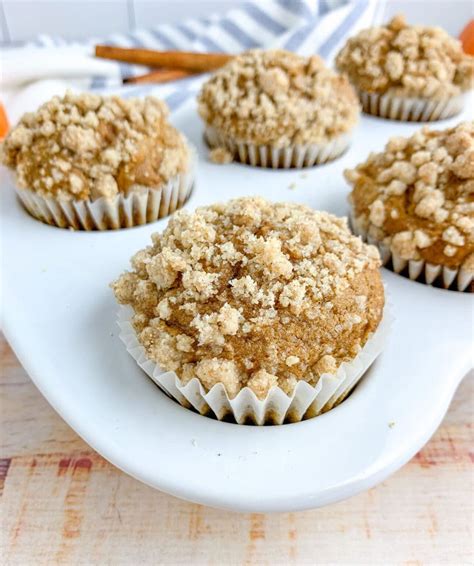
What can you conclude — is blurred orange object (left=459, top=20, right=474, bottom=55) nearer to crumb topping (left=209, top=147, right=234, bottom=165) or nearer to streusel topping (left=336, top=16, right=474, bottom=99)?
streusel topping (left=336, top=16, right=474, bottom=99)

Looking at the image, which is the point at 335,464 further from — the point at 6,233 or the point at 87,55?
the point at 87,55

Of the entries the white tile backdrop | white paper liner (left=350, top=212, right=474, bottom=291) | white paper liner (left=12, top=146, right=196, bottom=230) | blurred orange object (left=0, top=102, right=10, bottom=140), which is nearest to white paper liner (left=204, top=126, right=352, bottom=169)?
white paper liner (left=12, top=146, right=196, bottom=230)

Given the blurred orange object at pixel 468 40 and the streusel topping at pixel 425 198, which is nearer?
the streusel topping at pixel 425 198

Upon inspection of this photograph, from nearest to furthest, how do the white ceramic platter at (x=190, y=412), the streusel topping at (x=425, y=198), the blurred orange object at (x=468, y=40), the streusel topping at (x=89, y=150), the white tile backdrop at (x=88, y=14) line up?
the white ceramic platter at (x=190, y=412)
the streusel topping at (x=425, y=198)
the streusel topping at (x=89, y=150)
the blurred orange object at (x=468, y=40)
the white tile backdrop at (x=88, y=14)

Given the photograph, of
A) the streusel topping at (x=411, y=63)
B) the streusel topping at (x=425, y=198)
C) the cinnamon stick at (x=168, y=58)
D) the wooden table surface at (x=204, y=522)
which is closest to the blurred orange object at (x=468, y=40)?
the streusel topping at (x=411, y=63)

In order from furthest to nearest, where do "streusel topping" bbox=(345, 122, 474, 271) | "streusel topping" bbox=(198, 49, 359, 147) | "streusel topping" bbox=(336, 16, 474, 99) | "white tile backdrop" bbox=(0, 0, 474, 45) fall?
"white tile backdrop" bbox=(0, 0, 474, 45)
"streusel topping" bbox=(336, 16, 474, 99)
"streusel topping" bbox=(198, 49, 359, 147)
"streusel topping" bbox=(345, 122, 474, 271)

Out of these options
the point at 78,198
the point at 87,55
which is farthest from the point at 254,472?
the point at 87,55

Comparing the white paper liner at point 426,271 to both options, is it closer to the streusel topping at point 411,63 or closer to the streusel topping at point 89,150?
the streusel topping at point 89,150
